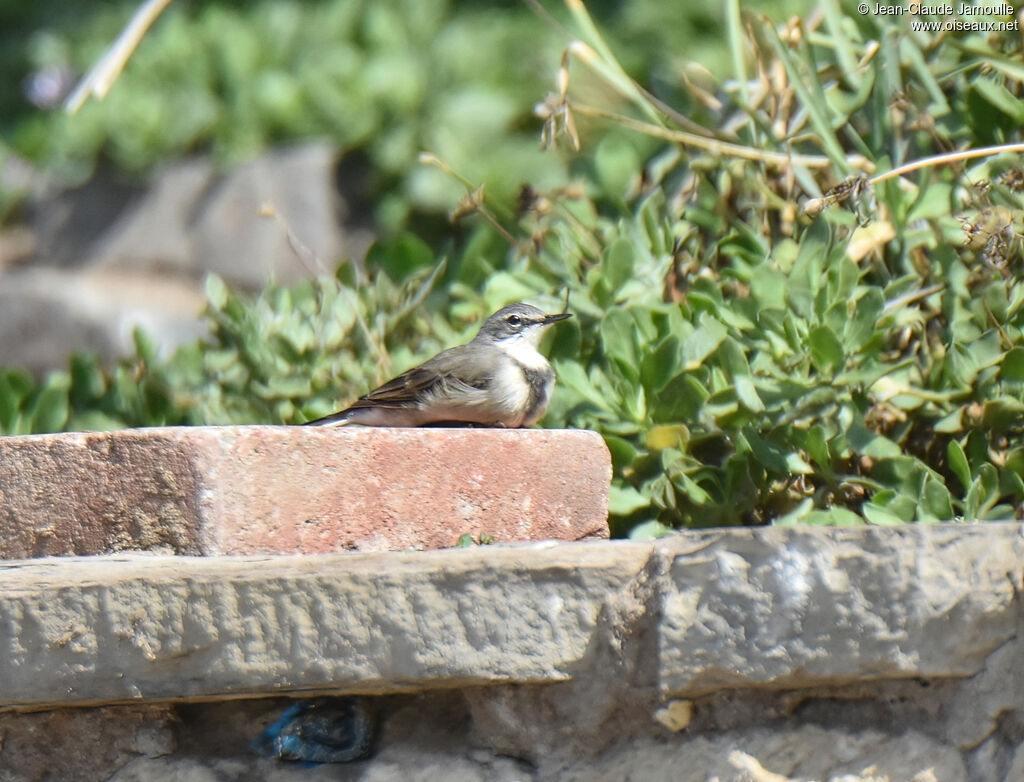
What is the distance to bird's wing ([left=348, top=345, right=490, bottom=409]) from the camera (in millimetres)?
3572

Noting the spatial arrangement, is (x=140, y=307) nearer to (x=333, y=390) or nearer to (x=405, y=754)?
(x=333, y=390)

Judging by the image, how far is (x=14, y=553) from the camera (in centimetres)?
258

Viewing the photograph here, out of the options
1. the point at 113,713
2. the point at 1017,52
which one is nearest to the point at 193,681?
the point at 113,713

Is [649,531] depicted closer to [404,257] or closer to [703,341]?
[703,341]

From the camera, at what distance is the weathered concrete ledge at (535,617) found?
1.98 metres

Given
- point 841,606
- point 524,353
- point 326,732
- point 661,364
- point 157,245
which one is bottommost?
point 157,245

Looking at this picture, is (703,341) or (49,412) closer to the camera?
(703,341)

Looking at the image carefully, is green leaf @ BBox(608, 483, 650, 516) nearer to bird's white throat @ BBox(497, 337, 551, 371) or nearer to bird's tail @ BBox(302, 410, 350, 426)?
bird's white throat @ BBox(497, 337, 551, 371)

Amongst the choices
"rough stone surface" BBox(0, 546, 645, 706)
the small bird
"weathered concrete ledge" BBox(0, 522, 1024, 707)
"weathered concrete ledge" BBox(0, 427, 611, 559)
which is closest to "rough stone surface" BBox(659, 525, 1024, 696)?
"weathered concrete ledge" BBox(0, 522, 1024, 707)

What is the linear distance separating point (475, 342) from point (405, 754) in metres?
1.78

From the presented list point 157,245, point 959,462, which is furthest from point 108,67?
point 157,245

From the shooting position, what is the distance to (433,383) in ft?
12.0

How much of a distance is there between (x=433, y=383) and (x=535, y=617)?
1.65 meters

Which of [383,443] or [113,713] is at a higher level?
[383,443]
